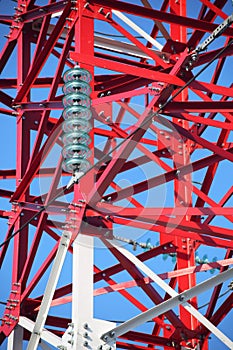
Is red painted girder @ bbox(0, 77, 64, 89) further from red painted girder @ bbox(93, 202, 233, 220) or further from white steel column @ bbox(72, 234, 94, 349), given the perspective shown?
white steel column @ bbox(72, 234, 94, 349)

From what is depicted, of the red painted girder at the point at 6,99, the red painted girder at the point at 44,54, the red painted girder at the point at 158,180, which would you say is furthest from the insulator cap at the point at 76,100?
the red painted girder at the point at 6,99

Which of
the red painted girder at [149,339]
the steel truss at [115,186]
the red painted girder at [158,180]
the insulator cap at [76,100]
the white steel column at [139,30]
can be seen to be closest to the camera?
the insulator cap at [76,100]

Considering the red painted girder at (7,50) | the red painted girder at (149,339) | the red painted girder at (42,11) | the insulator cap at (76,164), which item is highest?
the red painted girder at (7,50)

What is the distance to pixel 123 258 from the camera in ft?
57.1

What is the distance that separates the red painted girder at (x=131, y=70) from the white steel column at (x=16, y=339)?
17.2 ft

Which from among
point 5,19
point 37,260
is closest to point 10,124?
point 37,260

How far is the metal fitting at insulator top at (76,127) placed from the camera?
14.5 m

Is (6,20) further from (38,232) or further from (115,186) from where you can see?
(38,232)

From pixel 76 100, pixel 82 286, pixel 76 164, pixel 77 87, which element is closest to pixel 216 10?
pixel 77 87

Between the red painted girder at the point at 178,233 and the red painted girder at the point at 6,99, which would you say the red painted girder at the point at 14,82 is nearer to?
the red painted girder at the point at 6,99

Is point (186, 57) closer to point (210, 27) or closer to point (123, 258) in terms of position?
point (210, 27)

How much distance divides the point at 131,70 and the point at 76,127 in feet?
5.07

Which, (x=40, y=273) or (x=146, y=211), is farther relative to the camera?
(x=40, y=273)

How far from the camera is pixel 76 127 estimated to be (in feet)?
47.6
